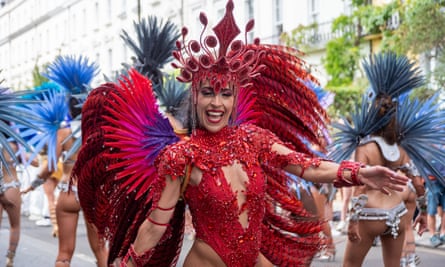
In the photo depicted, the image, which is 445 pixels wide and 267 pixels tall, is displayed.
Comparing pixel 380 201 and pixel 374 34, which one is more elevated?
pixel 374 34

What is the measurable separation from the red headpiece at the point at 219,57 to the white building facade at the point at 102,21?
105cm

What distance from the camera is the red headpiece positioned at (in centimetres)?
403

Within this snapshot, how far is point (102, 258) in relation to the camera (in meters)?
7.20

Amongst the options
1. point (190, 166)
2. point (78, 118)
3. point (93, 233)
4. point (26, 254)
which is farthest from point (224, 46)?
point (26, 254)

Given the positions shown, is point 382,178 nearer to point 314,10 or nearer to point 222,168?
point 222,168

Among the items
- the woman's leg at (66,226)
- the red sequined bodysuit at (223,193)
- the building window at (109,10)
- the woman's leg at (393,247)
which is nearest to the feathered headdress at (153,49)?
the woman's leg at (66,226)

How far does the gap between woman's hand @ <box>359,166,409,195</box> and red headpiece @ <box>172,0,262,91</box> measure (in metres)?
0.79

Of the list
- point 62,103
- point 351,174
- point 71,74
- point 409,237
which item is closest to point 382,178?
point 351,174

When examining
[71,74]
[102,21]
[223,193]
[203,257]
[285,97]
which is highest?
[102,21]

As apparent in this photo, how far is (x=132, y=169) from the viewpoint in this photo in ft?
14.4

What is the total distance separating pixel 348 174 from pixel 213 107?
749 mm

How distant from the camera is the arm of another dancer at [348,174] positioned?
3729 millimetres

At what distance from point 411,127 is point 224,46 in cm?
284

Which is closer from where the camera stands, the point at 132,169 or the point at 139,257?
the point at 139,257
